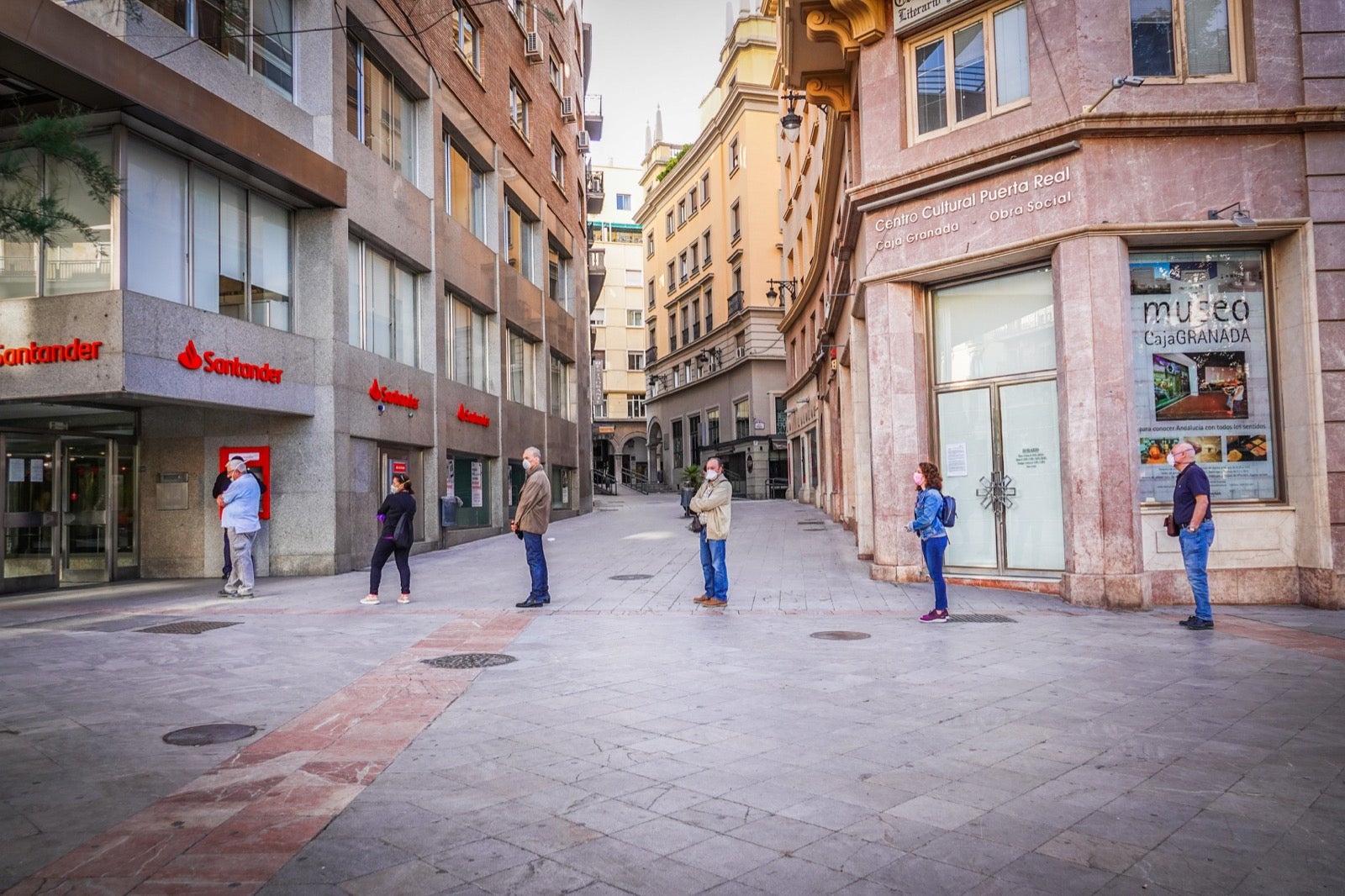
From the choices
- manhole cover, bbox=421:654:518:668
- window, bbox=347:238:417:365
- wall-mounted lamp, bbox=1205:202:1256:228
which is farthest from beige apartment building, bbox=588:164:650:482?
manhole cover, bbox=421:654:518:668

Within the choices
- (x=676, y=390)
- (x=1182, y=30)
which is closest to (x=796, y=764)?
(x=1182, y=30)

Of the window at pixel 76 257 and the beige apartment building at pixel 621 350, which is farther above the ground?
the beige apartment building at pixel 621 350

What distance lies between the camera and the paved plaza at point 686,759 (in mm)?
3648

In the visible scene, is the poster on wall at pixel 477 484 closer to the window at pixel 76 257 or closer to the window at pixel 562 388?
the window at pixel 562 388

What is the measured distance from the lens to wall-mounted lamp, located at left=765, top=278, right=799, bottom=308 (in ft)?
137

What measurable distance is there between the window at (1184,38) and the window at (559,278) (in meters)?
23.2

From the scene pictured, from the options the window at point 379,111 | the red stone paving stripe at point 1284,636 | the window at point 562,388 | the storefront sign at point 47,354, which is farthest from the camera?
the window at point 562,388

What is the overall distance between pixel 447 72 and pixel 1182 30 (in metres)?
16.3

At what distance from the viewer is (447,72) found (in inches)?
876

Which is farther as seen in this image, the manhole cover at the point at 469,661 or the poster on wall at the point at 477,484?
the poster on wall at the point at 477,484

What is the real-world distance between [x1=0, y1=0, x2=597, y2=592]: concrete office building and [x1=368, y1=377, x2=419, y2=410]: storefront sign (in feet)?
0.17

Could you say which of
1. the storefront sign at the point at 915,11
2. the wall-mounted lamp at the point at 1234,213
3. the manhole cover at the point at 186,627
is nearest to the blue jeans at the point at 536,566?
the manhole cover at the point at 186,627

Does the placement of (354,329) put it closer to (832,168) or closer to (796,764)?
(832,168)

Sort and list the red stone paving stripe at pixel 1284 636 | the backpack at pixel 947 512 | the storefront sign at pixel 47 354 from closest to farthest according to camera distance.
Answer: the red stone paving stripe at pixel 1284 636 < the backpack at pixel 947 512 < the storefront sign at pixel 47 354
